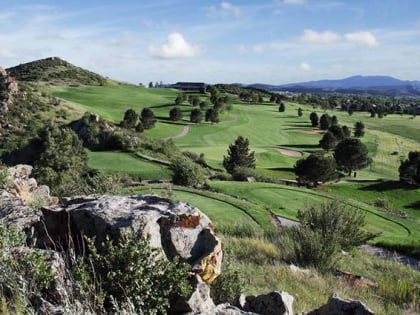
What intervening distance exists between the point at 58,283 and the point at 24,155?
1878 inches

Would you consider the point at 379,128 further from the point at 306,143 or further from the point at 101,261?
the point at 101,261

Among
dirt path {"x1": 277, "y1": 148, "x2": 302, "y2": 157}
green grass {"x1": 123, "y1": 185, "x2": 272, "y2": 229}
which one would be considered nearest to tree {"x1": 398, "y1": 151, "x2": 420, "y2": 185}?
dirt path {"x1": 277, "y1": 148, "x2": 302, "y2": 157}

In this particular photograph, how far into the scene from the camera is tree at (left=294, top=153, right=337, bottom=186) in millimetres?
56406

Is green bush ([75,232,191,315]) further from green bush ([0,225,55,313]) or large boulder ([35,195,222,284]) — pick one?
large boulder ([35,195,222,284])

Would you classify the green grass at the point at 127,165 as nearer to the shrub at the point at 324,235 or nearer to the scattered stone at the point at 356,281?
the shrub at the point at 324,235

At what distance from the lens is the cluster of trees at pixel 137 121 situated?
90.3m

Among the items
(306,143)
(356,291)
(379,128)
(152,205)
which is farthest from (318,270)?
(379,128)

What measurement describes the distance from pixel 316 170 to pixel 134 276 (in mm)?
52681

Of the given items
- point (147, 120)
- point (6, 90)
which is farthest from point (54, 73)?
point (6, 90)

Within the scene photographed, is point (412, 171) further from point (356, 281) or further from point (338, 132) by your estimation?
point (356, 281)

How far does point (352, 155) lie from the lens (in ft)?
228

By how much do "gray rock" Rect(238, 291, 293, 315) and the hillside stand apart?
150 metres

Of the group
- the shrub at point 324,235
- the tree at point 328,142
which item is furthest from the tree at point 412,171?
the shrub at point 324,235

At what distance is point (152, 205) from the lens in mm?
7121
